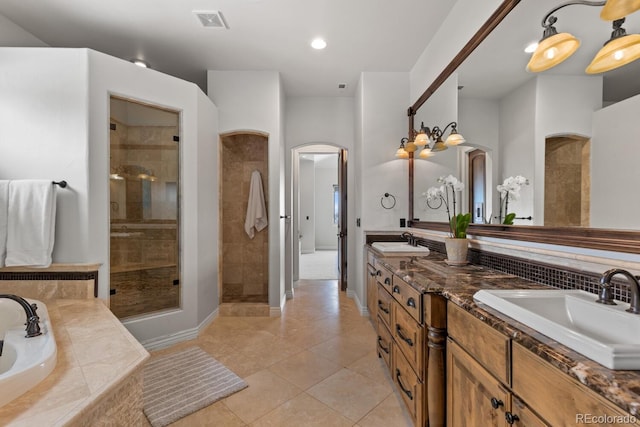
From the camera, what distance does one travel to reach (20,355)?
3.97 feet

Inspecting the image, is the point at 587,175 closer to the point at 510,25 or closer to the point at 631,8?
the point at 631,8

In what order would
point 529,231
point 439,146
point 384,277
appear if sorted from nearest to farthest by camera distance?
point 529,231 → point 384,277 → point 439,146

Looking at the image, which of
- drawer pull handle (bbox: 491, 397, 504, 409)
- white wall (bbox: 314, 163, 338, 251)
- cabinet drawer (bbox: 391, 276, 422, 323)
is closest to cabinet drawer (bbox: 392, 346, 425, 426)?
cabinet drawer (bbox: 391, 276, 422, 323)

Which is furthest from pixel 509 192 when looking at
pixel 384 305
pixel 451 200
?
pixel 384 305

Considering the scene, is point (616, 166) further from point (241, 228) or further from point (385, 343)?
point (241, 228)

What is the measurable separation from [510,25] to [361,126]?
1831 mm

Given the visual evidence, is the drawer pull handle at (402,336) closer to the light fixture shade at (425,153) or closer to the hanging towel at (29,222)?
the light fixture shade at (425,153)

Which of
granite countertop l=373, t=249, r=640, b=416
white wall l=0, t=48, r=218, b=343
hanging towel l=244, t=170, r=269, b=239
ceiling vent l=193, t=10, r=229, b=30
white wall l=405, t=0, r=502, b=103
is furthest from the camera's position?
hanging towel l=244, t=170, r=269, b=239

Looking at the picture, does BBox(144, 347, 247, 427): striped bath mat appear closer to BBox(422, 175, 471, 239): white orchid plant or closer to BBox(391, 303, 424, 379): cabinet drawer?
BBox(391, 303, 424, 379): cabinet drawer

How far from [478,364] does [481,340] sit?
101mm

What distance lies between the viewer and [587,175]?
1.16 meters

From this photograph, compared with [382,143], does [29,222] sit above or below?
below

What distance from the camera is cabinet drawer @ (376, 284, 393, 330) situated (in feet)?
6.21

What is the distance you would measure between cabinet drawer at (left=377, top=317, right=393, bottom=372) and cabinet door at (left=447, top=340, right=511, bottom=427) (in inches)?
27.0
